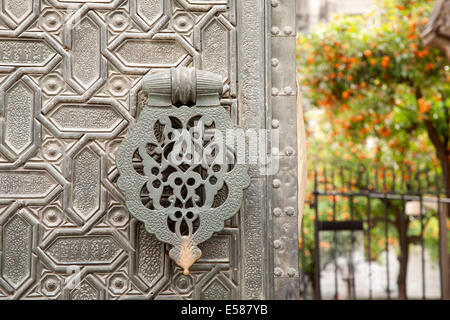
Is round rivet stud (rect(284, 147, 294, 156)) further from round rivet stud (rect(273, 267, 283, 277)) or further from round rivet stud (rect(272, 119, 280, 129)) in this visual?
round rivet stud (rect(273, 267, 283, 277))

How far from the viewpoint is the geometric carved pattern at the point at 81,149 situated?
210 centimetres

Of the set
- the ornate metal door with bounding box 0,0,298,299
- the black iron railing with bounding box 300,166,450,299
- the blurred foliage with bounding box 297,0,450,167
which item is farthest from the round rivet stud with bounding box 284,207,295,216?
the blurred foliage with bounding box 297,0,450,167

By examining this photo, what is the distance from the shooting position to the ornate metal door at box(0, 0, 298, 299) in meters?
2.11

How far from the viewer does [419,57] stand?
18.7 ft

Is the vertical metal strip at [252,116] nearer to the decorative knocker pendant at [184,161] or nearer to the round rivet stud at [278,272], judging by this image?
the round rivet stud at [278,272]

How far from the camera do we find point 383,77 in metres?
5.97

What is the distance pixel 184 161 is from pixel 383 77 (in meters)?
4.50

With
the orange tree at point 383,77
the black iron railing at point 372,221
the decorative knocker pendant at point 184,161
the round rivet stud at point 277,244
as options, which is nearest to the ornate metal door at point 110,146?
the round rivet stud at point 277,244

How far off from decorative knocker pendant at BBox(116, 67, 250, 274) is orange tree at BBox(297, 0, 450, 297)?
4.02 m

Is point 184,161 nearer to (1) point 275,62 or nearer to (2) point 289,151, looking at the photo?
(2) point 289,151

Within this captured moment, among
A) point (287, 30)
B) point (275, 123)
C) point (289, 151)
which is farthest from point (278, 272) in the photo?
point (287, 30)

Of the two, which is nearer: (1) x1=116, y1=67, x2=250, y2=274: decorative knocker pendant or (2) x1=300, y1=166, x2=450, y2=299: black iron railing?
(1) x1=116, y1=67, x2=250, y2=274: decorative knocker pendant

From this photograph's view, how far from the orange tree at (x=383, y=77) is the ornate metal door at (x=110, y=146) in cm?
378
